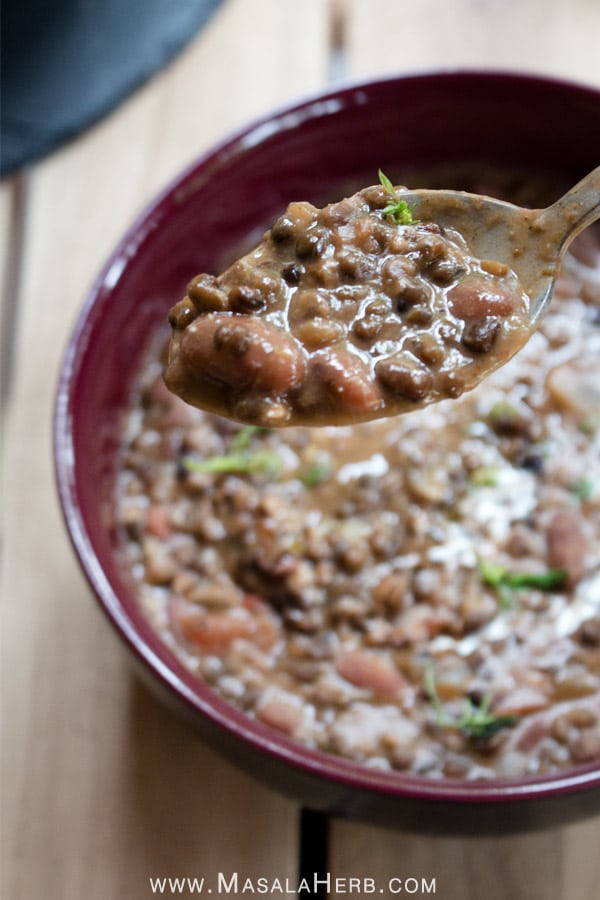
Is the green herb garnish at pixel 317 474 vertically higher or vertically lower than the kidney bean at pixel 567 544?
higher

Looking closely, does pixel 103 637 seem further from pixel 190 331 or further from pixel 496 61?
pixel 496 61

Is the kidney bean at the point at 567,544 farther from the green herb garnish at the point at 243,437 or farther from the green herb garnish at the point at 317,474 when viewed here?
the green herb garnish at the point at 243,437

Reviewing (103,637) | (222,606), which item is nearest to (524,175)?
(222,606)

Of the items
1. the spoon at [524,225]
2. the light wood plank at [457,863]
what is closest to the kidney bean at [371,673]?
the light wood plank at [457,863]

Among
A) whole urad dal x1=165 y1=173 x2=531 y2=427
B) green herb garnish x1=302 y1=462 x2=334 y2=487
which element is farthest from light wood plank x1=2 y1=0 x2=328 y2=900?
whole urad dal x1=165 y1=173 x2=531 y2=427

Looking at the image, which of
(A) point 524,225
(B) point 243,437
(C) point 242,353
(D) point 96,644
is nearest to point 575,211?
(A) point 524,225

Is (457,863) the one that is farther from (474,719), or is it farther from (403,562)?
(403,562)
